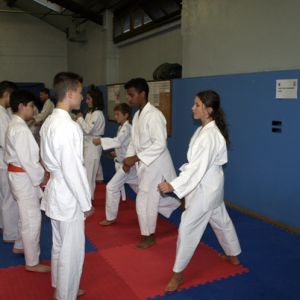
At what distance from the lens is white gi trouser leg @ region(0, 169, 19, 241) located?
2.93 m

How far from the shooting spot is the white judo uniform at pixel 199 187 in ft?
7.02

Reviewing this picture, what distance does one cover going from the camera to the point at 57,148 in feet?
5.89

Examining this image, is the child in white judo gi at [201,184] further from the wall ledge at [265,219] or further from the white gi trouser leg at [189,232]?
the wall ledge at [265,219]

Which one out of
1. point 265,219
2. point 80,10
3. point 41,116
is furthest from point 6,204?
point 80,10

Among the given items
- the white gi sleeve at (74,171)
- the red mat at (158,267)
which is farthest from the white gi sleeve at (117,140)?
the white gi sleeve at (74,171)

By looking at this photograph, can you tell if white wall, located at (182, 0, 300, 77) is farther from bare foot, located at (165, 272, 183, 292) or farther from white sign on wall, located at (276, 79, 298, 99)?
bare foot, located at (165, 272, 183, 292)

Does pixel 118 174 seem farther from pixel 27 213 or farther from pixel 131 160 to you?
pixel 27 213

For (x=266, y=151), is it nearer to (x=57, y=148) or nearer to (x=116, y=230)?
(x=116, y=230)

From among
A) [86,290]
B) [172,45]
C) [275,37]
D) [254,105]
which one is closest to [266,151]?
[254,105]

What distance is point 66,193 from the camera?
1876 mm

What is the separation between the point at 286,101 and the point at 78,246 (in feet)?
8.33

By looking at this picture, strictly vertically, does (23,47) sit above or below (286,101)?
above

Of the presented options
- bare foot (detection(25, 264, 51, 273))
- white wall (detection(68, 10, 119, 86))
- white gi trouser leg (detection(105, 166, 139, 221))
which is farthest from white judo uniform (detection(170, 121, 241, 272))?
white wall (detection(68, 10, 119, 86))

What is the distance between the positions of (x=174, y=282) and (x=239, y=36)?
2.97m
